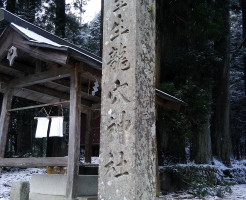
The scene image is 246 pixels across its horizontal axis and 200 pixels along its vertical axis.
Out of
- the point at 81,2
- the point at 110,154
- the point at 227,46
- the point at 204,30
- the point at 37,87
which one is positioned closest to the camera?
the point at 110,154

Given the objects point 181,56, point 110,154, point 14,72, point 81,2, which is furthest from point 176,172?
point 81,2

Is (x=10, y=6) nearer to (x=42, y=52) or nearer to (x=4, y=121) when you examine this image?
(x=4, y=121)

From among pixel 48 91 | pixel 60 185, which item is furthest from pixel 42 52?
pixel 60 185

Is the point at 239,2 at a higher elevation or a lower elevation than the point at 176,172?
higher

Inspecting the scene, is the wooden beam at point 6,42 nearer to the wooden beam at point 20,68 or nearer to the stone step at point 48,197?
the wooden beam at point 20,68

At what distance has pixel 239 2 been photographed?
14680 millimetres

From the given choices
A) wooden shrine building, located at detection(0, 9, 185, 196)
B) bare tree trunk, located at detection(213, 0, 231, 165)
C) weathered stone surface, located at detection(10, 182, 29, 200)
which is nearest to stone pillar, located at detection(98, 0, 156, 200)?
wooden shrine building, located at detection(0, 9, 185, 196)

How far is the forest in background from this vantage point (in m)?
10.1

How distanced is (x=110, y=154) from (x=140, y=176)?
0.52 meters

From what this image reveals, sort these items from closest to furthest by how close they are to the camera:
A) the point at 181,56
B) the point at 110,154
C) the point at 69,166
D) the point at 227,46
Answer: the point at 110,154 < the point at 69,166 < the point at 181,56 < the point at 227,46

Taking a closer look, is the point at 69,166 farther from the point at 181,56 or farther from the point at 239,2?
the point at 239,2

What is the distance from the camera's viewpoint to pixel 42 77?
762 centimetres

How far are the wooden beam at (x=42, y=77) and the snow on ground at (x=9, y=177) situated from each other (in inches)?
137

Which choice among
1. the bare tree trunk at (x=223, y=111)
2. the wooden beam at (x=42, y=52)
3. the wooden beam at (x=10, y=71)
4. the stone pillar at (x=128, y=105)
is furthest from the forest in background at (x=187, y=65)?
the stone pillar at (x=128, y=105)
